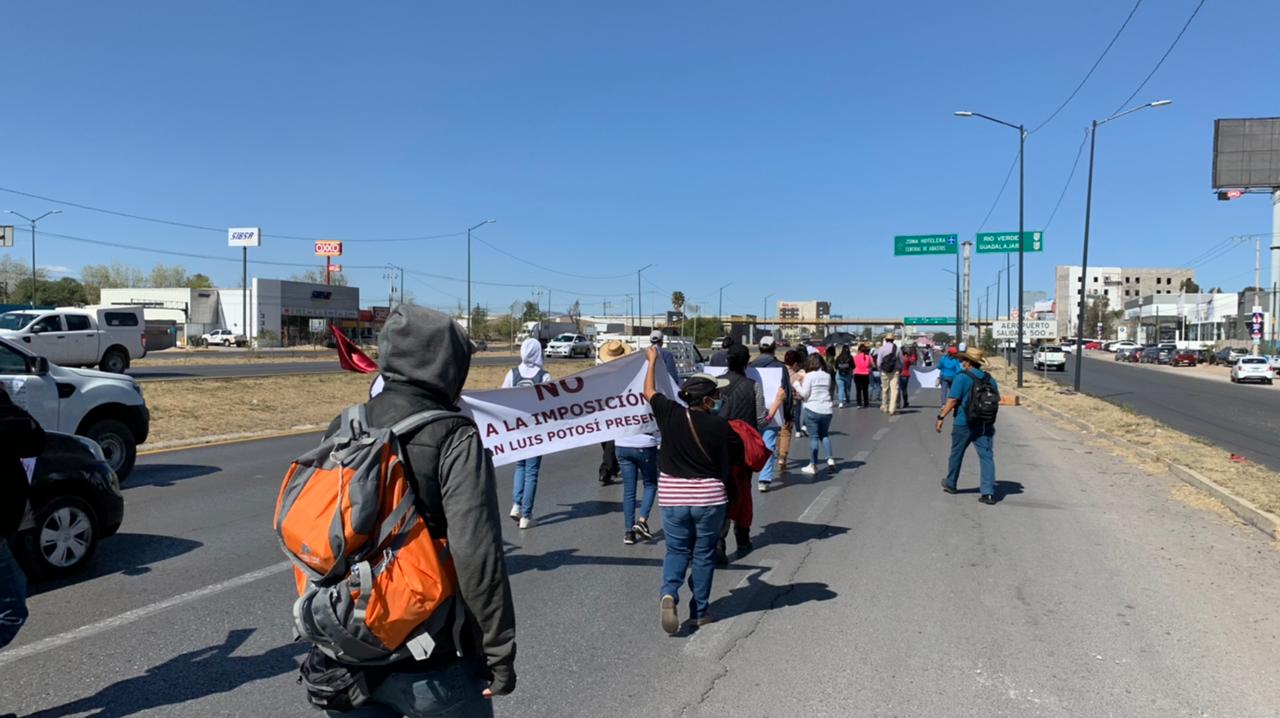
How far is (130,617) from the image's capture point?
5.39 metres

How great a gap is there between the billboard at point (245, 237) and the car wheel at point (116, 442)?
97.1m

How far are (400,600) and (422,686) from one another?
30 cm

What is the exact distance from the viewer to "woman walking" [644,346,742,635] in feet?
16.8

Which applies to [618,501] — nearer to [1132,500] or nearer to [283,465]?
[283,465]

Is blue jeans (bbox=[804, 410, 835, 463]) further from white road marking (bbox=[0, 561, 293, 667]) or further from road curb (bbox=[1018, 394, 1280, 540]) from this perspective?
white road marking (bbox=[0, 561, 293, 667])

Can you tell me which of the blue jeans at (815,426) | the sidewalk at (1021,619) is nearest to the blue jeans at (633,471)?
the sidewalk at (1021,619)

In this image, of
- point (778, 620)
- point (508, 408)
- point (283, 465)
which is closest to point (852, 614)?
point (778, 620)

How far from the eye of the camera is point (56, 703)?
4.12 metres

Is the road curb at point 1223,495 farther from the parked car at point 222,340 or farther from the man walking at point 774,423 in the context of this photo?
the parked car at point 222,340

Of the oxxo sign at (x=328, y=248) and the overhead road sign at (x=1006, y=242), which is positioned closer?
the overhead road sign at (x=1006, y=242)

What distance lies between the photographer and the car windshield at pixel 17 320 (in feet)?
79.0

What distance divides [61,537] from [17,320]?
23.0m

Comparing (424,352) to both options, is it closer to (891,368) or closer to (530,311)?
(891,368)

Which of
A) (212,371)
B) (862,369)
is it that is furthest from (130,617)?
(212,371)
